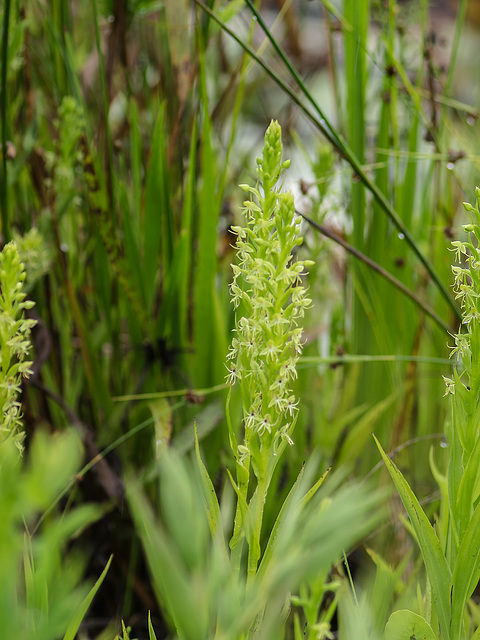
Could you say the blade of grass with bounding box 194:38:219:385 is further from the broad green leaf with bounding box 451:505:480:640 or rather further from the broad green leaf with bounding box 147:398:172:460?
the broad green leaf with bounding box 451:505:480:640

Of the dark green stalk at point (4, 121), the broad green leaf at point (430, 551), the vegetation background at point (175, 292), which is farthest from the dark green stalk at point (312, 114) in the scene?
the broad green leaf at point (430, 551)

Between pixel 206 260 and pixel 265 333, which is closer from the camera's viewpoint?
pixel 265 333

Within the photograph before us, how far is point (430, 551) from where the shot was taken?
0.34 m

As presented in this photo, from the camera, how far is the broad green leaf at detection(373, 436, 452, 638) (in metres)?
0.33

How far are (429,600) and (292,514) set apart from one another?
235 millimetres

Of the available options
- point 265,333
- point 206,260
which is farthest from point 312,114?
point 265,333

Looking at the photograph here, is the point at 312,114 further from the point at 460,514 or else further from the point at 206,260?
the point at 460,514

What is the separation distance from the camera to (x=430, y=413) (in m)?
0.81

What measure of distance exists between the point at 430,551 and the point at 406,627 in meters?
0.04

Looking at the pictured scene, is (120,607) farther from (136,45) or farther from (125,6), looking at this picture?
(136,45)

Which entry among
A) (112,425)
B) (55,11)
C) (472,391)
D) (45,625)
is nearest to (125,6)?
(55,11)

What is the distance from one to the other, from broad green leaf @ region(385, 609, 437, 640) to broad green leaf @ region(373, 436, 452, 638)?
0.6 inches

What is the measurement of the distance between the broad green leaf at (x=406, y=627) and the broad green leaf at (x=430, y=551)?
2cm

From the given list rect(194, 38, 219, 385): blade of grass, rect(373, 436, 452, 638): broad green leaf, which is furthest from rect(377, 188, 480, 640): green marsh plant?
rect(194, 38, 219, 385): blade of grass
